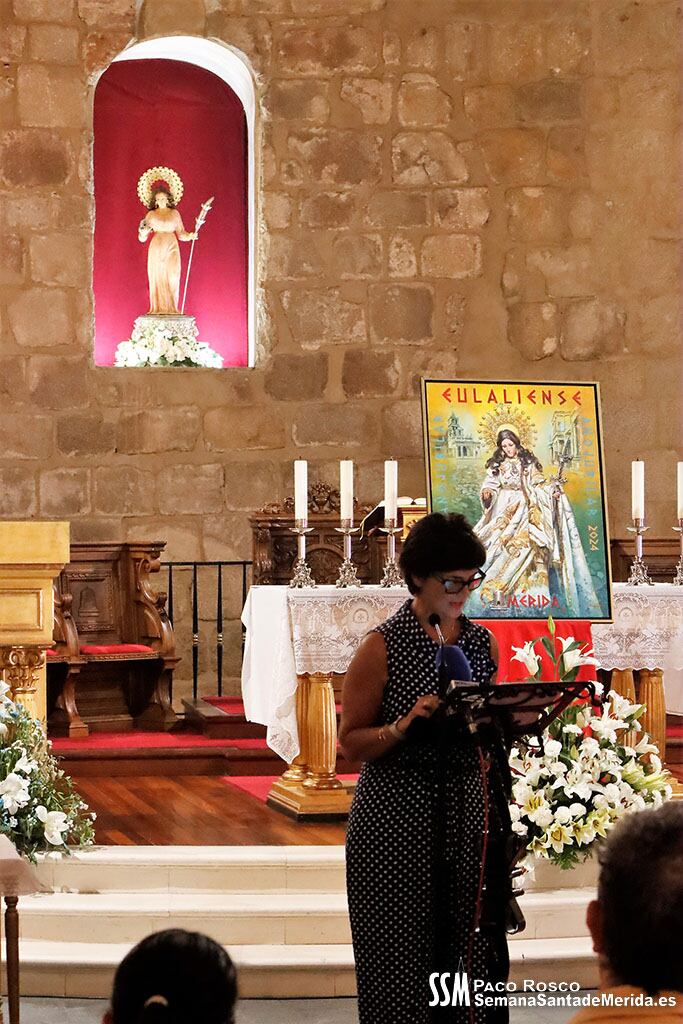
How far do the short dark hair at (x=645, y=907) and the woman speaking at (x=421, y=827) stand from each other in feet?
3.78

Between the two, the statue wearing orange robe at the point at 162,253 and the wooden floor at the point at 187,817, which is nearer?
the wooden floor at the point at 187,817

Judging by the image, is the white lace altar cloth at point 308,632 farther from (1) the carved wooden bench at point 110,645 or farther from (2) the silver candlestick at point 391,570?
(1) the carved wooden bench at point 110,645

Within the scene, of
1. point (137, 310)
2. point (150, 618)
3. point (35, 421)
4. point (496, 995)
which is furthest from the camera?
point (137, 310)

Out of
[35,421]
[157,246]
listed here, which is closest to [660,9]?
[157,246]

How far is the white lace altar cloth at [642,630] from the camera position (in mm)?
6125

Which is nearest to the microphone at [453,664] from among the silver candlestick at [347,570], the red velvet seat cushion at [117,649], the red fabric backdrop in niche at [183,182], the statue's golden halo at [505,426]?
the statue's golden halo at [505,426]

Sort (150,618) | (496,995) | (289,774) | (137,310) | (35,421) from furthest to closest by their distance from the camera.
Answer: (137,310) < (35,421) < (150,618) < (289,774) < (496,995)

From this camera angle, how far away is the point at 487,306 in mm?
9883

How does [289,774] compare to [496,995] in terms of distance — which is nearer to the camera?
[496,995]

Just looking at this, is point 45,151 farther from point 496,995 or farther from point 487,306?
point 496,995

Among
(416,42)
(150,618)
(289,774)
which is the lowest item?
(289,774)

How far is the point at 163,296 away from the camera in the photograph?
980cm

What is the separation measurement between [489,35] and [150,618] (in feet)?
14.5

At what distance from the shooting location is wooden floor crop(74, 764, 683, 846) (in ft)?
18.0
